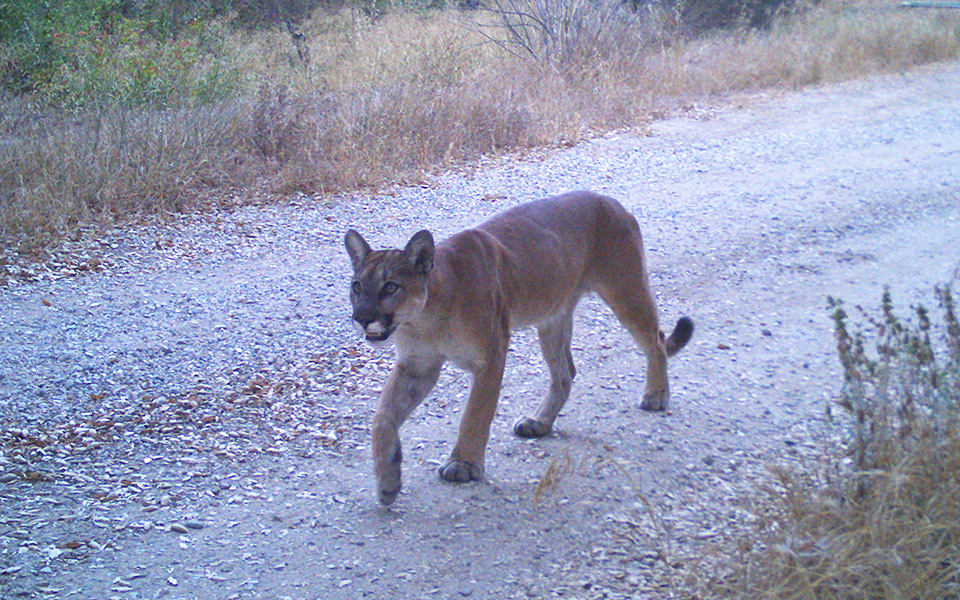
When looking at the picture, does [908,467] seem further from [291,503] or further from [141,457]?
[141,457]

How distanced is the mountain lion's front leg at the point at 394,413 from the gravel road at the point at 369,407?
17 centimetres

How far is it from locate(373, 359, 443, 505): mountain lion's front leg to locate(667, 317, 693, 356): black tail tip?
5.90ft

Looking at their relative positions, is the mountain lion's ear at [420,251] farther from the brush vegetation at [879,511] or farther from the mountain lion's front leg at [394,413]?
the brush vegetation at [879,511]

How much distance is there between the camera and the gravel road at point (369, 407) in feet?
12.8

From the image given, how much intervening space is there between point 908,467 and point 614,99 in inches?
433

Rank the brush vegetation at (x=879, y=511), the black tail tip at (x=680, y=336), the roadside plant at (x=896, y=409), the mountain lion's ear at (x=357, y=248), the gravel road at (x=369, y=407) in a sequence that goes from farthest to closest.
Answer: the black tail tip at (x=680, y=336), the mountain lion's ear at (x=357, y=248), the gravel road at (x=369, y=407), the roadside plant at (x=896, y=409), the brush vegetation at (x=879, y=511)

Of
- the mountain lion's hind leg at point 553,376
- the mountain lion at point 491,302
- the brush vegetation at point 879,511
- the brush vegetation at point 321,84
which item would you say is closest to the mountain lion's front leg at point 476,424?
the mountain lion at point 491,302

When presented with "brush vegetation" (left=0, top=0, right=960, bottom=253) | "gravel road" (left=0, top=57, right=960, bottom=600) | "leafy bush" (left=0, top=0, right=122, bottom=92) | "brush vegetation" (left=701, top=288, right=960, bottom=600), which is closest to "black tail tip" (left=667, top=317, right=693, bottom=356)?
"gravel road" (left=0, top=57, right=960, bottom=600)

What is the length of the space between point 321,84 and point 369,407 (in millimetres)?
8465

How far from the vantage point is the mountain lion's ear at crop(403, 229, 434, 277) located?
4.25m

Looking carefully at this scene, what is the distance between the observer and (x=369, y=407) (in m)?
5.48

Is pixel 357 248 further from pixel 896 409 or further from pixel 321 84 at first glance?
pixel 321 84

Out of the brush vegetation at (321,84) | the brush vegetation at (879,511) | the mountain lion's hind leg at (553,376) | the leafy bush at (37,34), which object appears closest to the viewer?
the brush vegetation at (879,511)

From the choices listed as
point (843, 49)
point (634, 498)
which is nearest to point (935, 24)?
point (843, 49)
